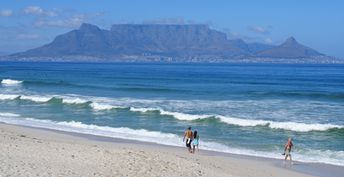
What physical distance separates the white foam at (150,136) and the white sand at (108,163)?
198 centimetres

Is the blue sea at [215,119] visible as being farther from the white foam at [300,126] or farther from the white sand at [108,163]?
the white sand at [108,163]

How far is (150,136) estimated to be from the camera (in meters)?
27.0

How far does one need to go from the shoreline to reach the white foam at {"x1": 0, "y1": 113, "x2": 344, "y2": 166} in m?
0.82

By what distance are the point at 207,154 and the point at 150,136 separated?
5.99 metres

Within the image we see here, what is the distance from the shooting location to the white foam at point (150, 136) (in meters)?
21.8

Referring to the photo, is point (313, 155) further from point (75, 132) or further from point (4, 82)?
point (4, 82)

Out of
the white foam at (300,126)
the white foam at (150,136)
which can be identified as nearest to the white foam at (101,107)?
the white foam at (150,136)

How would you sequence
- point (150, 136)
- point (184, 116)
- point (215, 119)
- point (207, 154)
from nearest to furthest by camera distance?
point (207, 154)
point (150, 136)
point (215, 119)
point (184, 116)

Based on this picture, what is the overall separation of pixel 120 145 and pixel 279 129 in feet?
36.9

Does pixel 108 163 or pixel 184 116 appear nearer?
pixel 108 163

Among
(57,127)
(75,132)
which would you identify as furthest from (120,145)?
(57,127)

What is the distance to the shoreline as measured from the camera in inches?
742

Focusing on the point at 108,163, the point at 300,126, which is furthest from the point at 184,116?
the point at 108,163

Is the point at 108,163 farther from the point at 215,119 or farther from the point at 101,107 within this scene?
the point at 101,107
